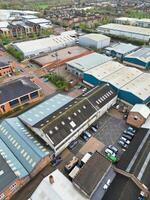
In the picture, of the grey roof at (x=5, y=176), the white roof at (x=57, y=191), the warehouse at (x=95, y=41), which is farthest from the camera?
the warehouse at (x=95, y=41)

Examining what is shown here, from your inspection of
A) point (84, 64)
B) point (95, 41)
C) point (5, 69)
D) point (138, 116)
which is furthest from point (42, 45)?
point (138, 116)

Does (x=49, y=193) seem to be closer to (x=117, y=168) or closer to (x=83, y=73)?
(x=117, y=168)

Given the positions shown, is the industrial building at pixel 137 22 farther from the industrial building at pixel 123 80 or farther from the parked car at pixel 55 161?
the parked car at pixel 55 161

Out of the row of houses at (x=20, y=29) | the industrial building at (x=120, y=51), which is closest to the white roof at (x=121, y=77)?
→ the industrial building at (x=120, y=51)

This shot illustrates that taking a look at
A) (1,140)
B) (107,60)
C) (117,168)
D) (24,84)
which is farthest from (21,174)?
(107,60)

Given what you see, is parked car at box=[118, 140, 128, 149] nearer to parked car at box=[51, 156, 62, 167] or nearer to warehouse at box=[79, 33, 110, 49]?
parked car at box=[51, 156, 62, 167]

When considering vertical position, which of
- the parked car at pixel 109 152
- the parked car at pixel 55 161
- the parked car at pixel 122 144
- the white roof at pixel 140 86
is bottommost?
the parked car at pixel 55 161
